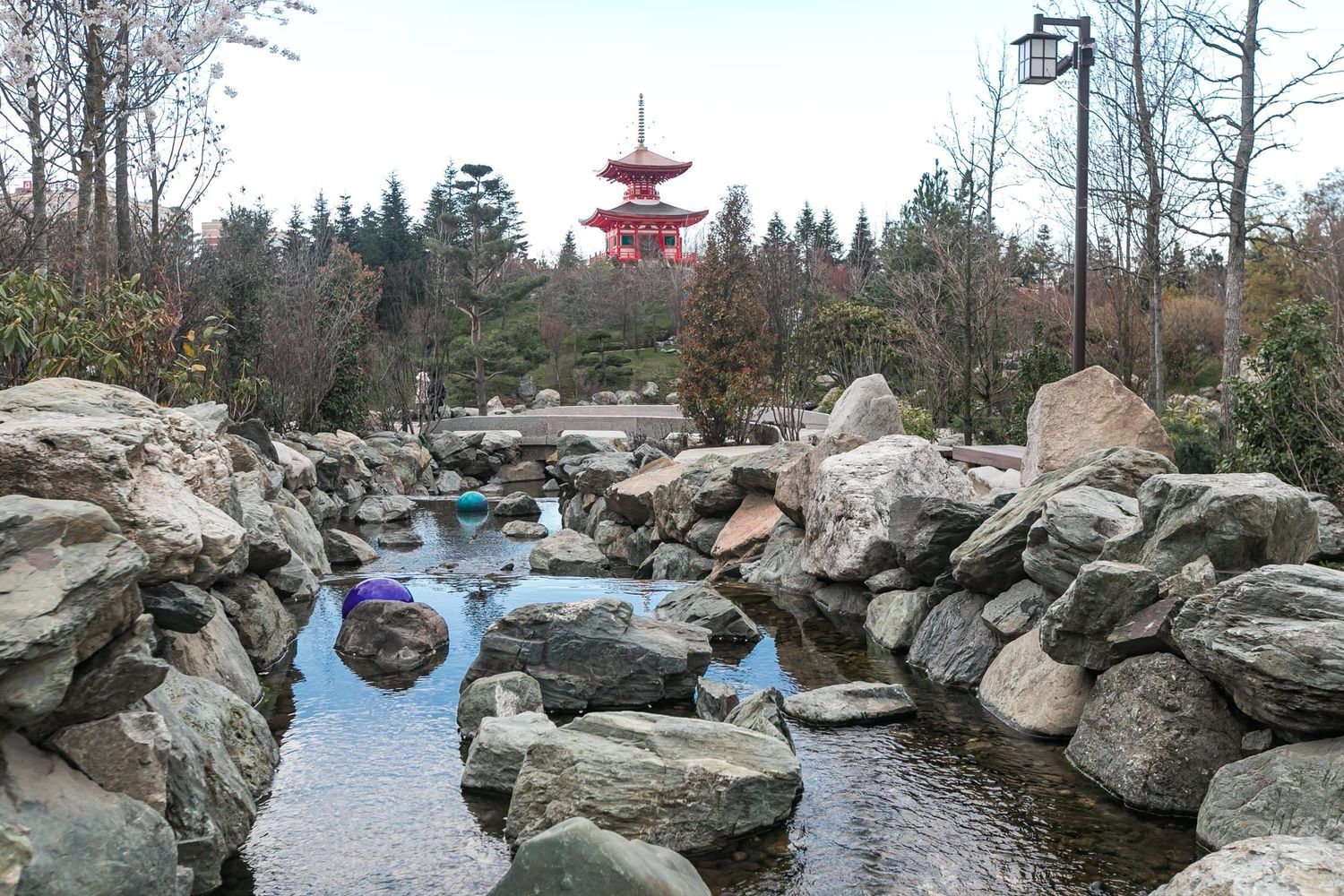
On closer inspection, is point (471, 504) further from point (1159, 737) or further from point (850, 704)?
point (1159, 737)

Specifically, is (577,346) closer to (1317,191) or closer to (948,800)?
(1317,191)

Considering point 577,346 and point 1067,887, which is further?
point 577,346

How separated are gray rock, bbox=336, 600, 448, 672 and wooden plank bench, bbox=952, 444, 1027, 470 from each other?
274 inches

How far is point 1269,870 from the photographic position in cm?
354

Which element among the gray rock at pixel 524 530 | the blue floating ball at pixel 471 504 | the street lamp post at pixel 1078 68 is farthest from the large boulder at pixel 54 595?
the blue floating ball at pixel 471 504

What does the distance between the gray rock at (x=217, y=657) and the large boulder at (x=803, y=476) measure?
5.37 m

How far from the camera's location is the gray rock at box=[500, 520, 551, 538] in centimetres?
1520

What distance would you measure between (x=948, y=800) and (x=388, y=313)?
35.2 m

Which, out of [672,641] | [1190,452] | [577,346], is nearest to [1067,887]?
[672,641]

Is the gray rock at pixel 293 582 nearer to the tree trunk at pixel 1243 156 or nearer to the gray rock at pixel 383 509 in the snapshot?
the gray rock at pixel 383 509

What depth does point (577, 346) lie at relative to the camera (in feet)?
142

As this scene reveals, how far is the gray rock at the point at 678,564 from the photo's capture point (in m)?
11.6

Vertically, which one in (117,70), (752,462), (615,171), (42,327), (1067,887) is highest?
(615,171)

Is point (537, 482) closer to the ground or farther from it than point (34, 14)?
→ closer to the ground
